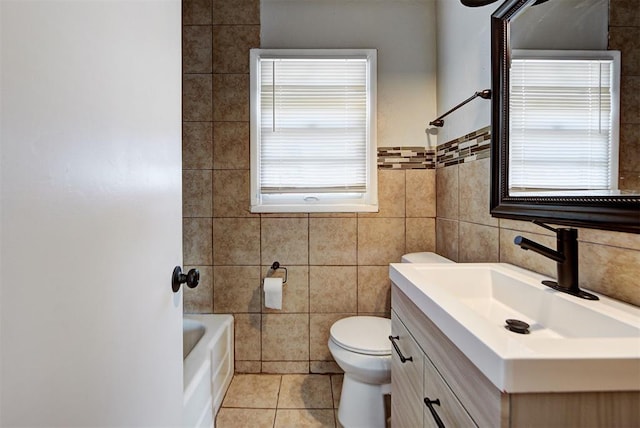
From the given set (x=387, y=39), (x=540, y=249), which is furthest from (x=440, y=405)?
(x=387, y=39)

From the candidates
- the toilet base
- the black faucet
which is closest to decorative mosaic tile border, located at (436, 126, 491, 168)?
the black faucet

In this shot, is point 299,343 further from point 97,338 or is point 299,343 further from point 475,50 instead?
point 475,50

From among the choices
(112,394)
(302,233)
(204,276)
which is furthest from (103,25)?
(204,276)

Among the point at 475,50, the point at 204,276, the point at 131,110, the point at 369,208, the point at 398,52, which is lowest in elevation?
the point at 204,276

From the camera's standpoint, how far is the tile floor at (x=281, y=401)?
151cm

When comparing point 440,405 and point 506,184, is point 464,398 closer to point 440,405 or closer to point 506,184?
point 440,405

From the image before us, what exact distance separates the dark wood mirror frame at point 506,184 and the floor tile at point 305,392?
4.44 feet

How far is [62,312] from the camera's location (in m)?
0.46

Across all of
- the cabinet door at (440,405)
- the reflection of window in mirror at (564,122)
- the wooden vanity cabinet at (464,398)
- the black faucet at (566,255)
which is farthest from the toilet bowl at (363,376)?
the reflection of window in mirror at (564,122)

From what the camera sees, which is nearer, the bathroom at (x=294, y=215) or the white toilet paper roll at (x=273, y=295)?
the white toilet paper roll at (x=273, y=295)

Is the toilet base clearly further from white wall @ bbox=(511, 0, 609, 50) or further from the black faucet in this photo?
white wall @ bbox=(511, 0, 609, 50)

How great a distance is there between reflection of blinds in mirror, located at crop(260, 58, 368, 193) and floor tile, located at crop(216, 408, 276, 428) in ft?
4.15

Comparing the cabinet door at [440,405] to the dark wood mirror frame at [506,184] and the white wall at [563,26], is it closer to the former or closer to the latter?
the dark wood mirror frame at [506,184]

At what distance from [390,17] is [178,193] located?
71.8 inches
